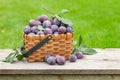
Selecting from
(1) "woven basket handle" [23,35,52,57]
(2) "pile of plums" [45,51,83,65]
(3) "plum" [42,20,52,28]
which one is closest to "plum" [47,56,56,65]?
(2) "pile of plums" [45,51,83,65]

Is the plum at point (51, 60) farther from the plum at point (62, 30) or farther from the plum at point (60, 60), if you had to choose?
the plum at point (62, 30)

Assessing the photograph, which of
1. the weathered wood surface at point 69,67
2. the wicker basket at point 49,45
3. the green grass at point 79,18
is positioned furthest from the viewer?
the green grass at point 79,18

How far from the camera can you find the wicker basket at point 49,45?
9.16 ft

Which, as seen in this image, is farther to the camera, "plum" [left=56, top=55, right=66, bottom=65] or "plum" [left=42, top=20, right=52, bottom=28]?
"plum" [left=42, top=20, right=52, bottom=28]

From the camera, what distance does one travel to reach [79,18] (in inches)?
232

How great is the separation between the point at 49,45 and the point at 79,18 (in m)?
3.13

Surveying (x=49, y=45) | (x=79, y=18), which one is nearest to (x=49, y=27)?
(x=49, y=45)

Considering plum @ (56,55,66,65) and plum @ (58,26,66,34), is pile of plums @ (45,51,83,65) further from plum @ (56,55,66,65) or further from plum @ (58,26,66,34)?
plum @ (58,26,66,34)

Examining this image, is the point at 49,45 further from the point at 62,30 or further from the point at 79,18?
the point at 79,18

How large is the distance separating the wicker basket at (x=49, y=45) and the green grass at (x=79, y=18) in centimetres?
114

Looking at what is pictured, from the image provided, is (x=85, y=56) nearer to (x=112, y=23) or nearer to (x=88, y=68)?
(x=88, y=68)

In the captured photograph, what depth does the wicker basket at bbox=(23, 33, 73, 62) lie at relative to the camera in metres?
2.79

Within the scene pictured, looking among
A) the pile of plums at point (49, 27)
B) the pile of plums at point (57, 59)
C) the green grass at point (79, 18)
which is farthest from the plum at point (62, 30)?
the green grass at point (79, 18)

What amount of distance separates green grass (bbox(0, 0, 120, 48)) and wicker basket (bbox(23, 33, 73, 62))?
114 centimetres
